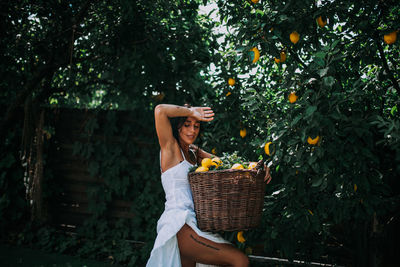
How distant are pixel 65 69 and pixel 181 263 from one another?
3.35m

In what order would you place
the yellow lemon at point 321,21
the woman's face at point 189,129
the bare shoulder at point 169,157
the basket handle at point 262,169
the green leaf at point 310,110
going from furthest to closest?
the woman's face at point 189,129, the bare shoulder at point 169,157, the yellow lemon at point 321,21, the basket handle at point 262,169, the green leaf at point 310,110

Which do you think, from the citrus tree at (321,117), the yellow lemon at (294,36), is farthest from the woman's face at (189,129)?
the yellow lemon at (294,36)

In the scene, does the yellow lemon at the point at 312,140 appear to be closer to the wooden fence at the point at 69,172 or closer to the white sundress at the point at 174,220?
the white sundress at the point at 174,220

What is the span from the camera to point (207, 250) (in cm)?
208

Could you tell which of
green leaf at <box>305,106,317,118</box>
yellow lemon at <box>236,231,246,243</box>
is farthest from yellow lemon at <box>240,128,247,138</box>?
green leaf at <box>305,106,317,118</box>

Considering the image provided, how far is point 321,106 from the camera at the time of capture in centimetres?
187

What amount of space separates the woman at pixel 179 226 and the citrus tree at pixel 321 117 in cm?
50

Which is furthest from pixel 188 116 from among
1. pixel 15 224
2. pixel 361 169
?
pixel 15 224

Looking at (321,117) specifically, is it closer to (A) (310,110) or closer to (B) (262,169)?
(A) (310,110)

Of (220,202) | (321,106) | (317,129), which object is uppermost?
(321,106)

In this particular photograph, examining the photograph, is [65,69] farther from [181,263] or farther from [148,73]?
[181,263]

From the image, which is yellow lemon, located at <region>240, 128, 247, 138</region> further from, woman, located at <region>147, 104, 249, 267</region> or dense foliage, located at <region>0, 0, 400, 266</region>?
woman, located at <region>147, 104, 249, 267</region>

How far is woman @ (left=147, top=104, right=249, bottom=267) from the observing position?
2070 millimetres

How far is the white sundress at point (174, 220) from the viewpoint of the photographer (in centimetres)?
207
